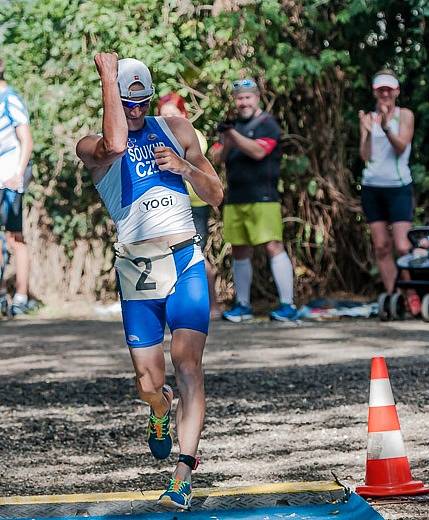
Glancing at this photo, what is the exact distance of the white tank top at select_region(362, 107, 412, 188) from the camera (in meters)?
Answer: 12.8

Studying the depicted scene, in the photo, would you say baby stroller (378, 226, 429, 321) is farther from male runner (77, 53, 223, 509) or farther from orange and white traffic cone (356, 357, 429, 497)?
male runner (77, 53, 223, 509)

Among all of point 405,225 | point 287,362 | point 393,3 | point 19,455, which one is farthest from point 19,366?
point 393,3

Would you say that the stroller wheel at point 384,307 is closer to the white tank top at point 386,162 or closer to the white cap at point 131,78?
the white tank top at point 386,162

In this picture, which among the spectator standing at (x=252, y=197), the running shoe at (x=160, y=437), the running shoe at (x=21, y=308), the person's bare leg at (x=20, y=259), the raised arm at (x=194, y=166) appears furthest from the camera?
the running shoe at (x=21, y=308)

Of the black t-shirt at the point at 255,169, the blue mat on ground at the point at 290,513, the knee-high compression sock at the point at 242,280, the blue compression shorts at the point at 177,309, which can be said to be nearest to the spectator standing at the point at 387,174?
the black t-shirt at the point at 255,169

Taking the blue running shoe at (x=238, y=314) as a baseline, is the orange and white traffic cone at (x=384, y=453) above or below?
above

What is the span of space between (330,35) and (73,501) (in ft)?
32.3

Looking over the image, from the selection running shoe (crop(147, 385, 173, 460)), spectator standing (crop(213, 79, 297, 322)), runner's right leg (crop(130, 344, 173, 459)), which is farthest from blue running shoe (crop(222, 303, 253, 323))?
running shoe (crop(147, 385, 173, 460))

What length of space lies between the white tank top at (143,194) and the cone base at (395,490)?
4.44 ft

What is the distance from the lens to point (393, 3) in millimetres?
14695

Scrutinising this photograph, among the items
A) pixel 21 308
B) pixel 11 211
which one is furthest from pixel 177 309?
pixel 21 308

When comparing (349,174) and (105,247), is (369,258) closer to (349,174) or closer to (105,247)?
(349,174)

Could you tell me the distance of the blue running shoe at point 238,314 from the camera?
13.1m

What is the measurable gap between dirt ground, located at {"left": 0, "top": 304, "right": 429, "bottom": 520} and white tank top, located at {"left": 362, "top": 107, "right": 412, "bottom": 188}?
128 centimetres
